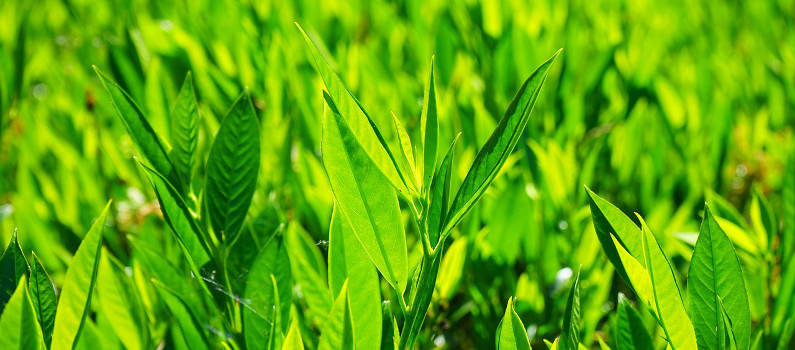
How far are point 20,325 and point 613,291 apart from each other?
894mm

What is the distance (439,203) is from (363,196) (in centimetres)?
7

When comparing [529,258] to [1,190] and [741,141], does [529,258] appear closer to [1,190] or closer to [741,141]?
[741,141]

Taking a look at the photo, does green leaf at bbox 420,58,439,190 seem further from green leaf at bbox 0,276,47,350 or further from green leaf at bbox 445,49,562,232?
green leaf at bbox 0,276,47,350

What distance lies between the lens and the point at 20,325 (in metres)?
0.59

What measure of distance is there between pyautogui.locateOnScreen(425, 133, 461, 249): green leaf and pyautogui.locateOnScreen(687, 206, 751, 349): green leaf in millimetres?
225

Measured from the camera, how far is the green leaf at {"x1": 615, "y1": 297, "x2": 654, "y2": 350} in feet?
2.34

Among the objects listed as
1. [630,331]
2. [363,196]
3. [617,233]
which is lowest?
[630,331]

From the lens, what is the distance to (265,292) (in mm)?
803

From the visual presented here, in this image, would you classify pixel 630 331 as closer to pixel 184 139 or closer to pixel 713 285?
pixel 713 285

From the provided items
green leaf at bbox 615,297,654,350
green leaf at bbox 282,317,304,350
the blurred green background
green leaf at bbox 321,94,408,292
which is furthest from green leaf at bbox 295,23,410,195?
the blurred green background

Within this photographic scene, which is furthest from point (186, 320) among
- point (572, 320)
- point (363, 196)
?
point (572, 320)

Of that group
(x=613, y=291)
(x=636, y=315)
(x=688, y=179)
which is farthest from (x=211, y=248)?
(x=688, y=179)

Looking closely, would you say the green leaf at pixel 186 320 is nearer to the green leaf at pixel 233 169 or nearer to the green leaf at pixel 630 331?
the green leaf at pixel 233 169

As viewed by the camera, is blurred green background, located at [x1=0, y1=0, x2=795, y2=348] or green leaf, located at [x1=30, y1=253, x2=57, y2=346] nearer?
green leaf, located at [x1=30, y1=253, x2=57, y2=346]
